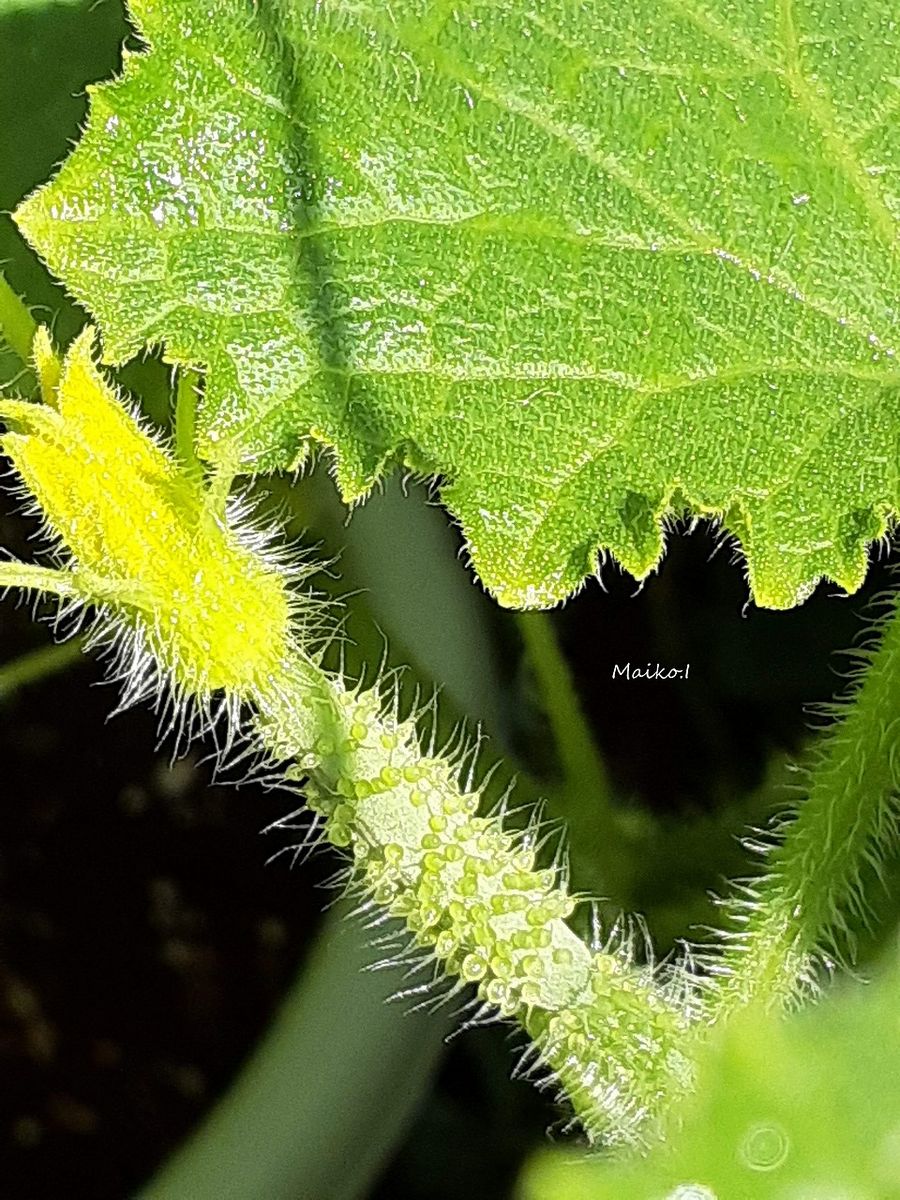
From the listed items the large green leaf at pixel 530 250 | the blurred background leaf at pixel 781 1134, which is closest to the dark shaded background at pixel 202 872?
the large green leaf at pixel 530 250

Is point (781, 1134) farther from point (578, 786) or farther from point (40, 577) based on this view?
point (578, 786)

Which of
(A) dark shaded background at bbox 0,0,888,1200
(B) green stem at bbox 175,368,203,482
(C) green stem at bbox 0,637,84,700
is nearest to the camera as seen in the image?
Result: (B) green stem at bbox 175,368,203,482

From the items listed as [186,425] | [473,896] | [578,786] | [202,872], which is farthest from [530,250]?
[202,872]

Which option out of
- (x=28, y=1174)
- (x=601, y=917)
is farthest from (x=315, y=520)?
(x=28, y=1174)

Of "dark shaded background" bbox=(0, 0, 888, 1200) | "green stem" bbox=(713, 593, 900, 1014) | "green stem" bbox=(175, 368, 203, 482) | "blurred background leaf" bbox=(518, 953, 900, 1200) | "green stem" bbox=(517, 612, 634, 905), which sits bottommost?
"dark shaded background" bbox=(0, 0, 888, 1200)

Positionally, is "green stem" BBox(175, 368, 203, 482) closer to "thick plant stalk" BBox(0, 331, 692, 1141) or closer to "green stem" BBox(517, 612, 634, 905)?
"thick plant stalk" BBox(0, 331, 692, 1141)

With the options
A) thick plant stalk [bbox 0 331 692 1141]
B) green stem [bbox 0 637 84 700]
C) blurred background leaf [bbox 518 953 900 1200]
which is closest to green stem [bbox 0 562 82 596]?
thick plant stalk [bbox 0 331 692 1141]

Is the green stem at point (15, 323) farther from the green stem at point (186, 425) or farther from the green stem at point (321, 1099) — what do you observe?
the green stem at point (321, 1099)
